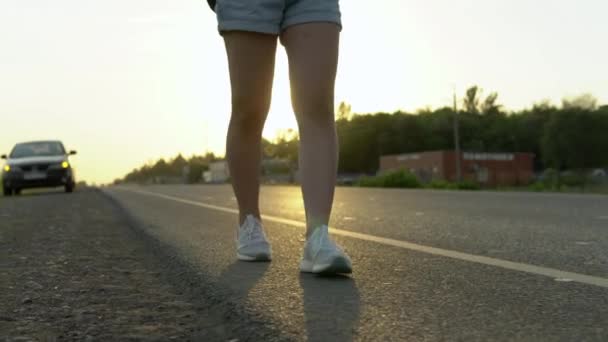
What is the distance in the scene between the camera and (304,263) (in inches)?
110

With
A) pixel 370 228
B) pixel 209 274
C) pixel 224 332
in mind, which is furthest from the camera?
pixel 370 228

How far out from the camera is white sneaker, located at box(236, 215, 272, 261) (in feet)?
10.3

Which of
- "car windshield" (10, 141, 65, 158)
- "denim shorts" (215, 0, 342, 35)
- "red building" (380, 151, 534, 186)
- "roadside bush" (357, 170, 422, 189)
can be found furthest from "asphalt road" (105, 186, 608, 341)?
"red building" (380, 151, 534, 186)

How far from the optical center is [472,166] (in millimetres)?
71500

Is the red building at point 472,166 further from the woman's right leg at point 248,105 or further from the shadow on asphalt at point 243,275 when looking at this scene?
the shadow on asphalt at point 243,275

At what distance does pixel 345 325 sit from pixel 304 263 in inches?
36.4

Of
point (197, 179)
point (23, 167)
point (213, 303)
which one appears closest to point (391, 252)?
point (213, 303)

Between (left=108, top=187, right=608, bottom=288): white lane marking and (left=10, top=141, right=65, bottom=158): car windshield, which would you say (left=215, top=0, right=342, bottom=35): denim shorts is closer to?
(left=108, top=187, right=608, bottom=288): white lane marking

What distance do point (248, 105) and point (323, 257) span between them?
0.87 m

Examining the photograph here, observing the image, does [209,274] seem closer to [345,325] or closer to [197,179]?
[345,325]

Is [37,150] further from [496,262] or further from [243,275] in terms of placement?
[496,262]

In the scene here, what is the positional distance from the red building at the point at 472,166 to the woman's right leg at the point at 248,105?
62.1 meters

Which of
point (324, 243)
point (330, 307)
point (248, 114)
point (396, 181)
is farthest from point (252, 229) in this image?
point (396, 181)

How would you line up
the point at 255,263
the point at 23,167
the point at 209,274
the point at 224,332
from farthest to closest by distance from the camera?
1. the point at 23,167
2. the point at 255,263
3. the point at 209,274
4. the point at 224,332
